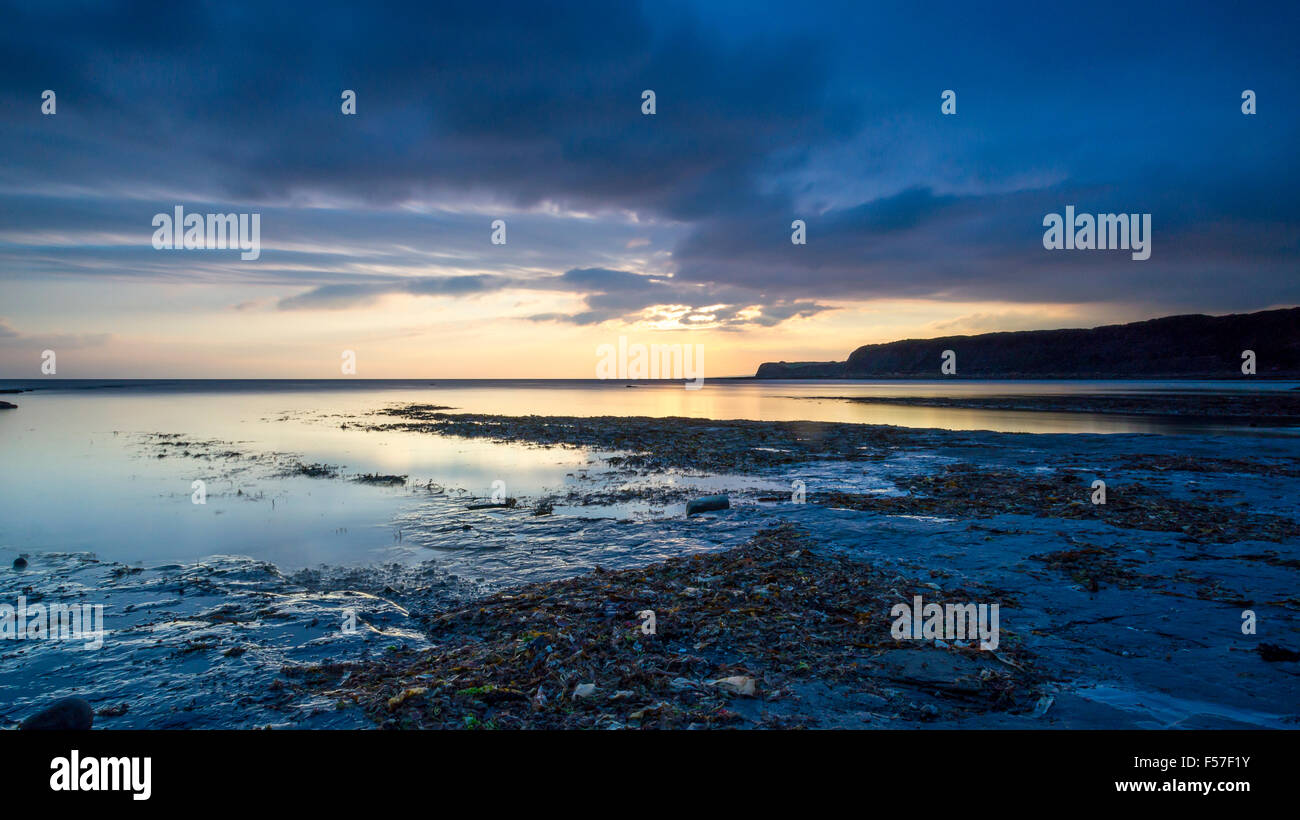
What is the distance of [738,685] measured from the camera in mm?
5250

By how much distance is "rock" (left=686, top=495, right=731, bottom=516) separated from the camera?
46.2 ft

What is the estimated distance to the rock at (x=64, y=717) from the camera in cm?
464

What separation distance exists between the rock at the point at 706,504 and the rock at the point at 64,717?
10876 millimetres

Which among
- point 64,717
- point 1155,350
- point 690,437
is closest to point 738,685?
point 64,717

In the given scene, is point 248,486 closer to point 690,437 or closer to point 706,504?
point 706,504

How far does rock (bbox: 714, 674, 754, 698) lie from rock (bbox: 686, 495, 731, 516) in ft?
28.0

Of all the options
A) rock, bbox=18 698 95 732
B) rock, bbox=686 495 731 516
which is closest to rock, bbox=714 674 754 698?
rock, bbox=18 698 95 732

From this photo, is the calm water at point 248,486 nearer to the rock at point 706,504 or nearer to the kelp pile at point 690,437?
the kelp pile at point 690,437

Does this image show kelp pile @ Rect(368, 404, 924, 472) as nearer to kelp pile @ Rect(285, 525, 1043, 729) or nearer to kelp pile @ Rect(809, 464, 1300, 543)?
kelp pile @ Rect(809, 464, 1300, 543)

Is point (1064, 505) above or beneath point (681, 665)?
above

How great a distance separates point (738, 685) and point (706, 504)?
9.00 metres
